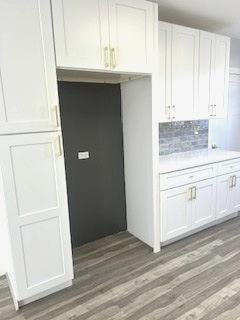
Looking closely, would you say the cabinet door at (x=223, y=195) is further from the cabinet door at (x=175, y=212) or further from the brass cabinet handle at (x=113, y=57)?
the brass cabinet handle at (x=113, y=57)

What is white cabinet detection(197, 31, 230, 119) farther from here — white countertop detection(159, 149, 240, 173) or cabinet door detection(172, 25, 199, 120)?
white countertop detection(159, 149, 240, 173)

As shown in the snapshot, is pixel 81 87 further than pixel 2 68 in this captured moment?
Yes

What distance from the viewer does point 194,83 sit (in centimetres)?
294

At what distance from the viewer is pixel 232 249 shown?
2.72 m

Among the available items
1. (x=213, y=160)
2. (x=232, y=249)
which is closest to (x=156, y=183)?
(x=213, y=160)

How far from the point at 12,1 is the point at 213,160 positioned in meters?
2.49

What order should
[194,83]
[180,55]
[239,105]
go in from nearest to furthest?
[180,55] < [194,83] < [239,105]

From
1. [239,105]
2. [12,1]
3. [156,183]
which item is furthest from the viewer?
[239,105]

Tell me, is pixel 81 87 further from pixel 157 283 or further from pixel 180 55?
pixel 157 283

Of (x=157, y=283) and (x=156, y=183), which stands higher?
(x=156, y=183)

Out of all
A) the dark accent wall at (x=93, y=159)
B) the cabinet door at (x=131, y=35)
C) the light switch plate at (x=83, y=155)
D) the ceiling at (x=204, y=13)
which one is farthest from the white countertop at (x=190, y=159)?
the ceiling at (x=204, y=13)

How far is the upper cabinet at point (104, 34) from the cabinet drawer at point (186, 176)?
1.10m

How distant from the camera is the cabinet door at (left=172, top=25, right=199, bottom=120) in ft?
8.91

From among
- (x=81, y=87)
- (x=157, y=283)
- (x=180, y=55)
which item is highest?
(x=180, y=55)
